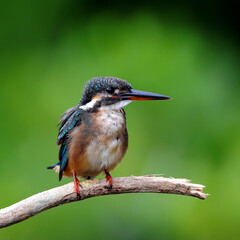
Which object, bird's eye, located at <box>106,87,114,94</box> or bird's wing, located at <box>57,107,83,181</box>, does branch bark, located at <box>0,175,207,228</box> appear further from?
bird's eye, located at <box>106,87,114,94</box>

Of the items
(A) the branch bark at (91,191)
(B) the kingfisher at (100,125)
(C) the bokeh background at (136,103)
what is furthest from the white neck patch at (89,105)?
(C) the bokeh background at (136,103)

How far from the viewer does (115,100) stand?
321 cm

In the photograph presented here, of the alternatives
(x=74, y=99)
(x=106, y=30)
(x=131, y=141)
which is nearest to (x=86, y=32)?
(x=106, y=30)

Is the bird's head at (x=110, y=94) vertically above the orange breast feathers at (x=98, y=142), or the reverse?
the bird's head at (x=110, y=94)

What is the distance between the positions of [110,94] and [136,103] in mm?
1093

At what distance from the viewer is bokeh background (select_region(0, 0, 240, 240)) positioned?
400 centimetres

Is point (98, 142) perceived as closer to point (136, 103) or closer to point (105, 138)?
point (105, 138)

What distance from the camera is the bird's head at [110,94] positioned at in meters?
3.19

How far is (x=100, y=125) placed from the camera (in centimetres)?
319

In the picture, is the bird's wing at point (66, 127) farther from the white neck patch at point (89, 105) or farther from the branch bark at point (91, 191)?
the branch bark at point (91, 191)

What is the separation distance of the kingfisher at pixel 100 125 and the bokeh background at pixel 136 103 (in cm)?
79

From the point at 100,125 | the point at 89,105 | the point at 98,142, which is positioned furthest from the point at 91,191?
the point at 89,105

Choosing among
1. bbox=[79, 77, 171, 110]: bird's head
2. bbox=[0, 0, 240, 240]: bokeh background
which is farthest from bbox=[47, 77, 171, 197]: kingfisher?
bbox=[0, 0, 240, 240]: bokeh background

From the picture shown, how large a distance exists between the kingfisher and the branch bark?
67 mm
